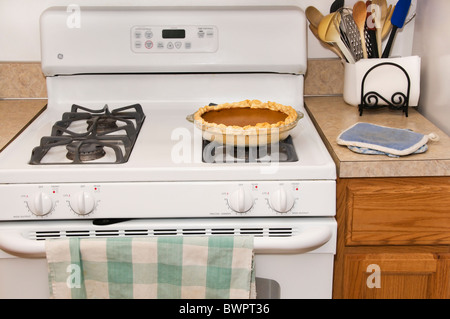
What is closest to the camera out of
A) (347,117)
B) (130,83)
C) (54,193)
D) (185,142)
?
(54,193)

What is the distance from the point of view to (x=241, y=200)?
1235 millimetres

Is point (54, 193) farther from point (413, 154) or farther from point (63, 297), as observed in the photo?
point (413, 154)

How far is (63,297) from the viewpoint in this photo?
128 centimetres

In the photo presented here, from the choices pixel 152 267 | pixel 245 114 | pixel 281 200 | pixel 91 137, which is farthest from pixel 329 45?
pixel 152 267

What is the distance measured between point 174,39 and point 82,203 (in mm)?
606

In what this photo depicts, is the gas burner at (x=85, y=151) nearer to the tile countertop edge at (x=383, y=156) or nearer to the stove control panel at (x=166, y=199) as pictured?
the stove control panel at (x=166, y=199)

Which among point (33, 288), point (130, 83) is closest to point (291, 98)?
point (130, 83)

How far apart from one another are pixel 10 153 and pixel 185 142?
0.42 meters

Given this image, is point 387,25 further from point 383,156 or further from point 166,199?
point 166,199

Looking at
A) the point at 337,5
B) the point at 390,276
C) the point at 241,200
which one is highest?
the point at 337,5

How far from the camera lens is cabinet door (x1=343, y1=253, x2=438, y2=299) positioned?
1.32m

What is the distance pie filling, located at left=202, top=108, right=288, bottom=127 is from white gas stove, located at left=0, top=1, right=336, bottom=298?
→ 6 centimetres

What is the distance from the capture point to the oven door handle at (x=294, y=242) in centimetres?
123

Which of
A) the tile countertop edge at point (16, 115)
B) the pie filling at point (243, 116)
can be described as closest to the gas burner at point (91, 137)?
the tile countertop edge at point (16, 115)
